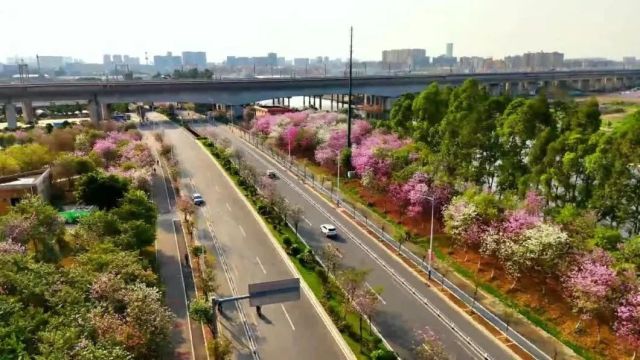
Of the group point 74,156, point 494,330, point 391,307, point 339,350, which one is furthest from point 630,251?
point 74,156

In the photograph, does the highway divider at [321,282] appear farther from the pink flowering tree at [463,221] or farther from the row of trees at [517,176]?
the row of trees at [517,176]

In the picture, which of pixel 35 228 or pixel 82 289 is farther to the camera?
pixel 35 228

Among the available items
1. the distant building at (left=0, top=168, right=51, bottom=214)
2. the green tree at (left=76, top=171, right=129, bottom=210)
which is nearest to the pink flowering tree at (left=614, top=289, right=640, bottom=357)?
the green tree at (left=76, top=171, right=129, bottom=210)

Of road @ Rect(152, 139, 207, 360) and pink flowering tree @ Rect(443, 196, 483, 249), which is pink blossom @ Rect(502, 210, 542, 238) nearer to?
pink flowering tree @ Rect(443, 196, 483, 249)

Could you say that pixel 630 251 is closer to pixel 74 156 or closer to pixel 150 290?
pixel 150 290

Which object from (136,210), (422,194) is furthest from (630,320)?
(136,210)

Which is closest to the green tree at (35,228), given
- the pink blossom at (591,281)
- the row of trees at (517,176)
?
the row of trees at (517,176)

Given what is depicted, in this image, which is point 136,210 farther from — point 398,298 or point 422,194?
point 422,194
